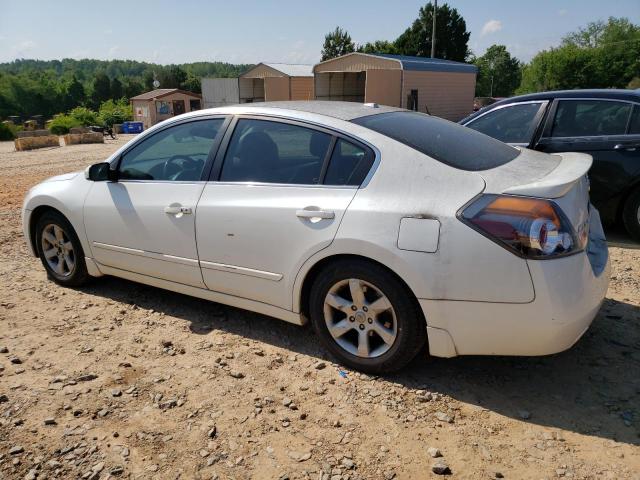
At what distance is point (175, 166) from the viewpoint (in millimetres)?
3779

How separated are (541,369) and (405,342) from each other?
94cm

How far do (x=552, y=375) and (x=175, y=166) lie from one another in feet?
9.48

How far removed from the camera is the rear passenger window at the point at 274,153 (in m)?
3.16

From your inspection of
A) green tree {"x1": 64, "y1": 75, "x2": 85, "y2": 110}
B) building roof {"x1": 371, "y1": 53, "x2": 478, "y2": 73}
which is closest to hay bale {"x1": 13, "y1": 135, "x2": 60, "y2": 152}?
building roof {"x1": 371, "y1": 53, "x2": 478, "y2": 73}

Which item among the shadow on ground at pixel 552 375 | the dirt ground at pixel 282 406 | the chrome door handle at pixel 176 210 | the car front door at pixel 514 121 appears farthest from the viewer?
the car front door at pixel 514 121

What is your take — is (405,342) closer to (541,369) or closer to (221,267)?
(541,369)

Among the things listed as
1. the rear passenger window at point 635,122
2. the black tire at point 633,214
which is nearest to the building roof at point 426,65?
the rear passenger window at point 635,122

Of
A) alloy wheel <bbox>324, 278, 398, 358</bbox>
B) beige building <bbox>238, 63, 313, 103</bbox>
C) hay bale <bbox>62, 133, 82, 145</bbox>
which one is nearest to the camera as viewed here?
alloy wheel <bbox>324, 278, 398, 358</bbox>

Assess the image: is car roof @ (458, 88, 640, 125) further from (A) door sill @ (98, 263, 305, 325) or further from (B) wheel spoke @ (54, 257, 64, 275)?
(B) wheel spoke @ (54, 257, 64, 275)

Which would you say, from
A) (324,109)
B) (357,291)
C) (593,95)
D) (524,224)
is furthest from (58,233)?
(593,95)

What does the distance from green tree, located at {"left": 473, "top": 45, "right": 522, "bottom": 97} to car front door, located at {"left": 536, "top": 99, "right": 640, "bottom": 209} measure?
90288mm

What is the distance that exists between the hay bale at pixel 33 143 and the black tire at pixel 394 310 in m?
25.6

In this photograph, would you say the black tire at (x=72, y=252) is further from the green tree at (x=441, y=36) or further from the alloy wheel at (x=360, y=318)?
the green tree at (x=441, y=36)

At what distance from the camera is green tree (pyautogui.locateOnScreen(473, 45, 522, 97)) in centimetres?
9150
